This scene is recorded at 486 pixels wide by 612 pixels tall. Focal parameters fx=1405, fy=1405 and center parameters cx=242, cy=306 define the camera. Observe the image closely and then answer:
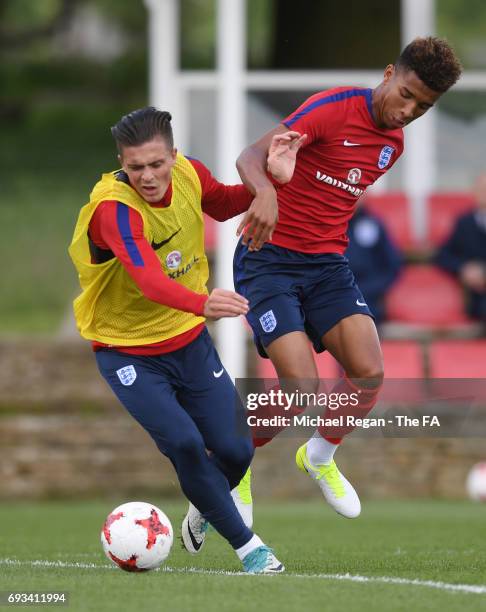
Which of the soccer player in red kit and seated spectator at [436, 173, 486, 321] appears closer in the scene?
the soccer player in red kit

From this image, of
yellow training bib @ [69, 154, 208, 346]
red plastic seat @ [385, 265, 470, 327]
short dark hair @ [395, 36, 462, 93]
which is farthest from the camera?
red plastic seat @ [385, 265, 470, 327]

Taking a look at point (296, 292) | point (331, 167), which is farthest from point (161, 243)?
point (331, 167)

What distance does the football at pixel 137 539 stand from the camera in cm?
698

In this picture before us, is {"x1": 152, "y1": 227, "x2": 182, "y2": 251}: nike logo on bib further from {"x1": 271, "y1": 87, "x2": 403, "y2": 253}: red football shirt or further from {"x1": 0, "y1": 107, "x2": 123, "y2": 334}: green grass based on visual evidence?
{"x1": 0, "y1": 107, "x2": 123, "y2": 334}: green grass

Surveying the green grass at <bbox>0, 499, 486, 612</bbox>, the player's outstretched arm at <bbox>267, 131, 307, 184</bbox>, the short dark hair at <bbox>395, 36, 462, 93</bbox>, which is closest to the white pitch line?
the green grass at <bbox>0, 499, 486, 612</bbox>

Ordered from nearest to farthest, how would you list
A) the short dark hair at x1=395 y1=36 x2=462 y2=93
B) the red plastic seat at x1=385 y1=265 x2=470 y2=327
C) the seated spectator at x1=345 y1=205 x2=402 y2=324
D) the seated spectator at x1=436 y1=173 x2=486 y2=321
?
the short dark hair at x1=395 y1=36 x2=462 y2=93 < the seated spectator at x1=345 y1=205 x2=402 y2=324 < the seated spectator at x1=436 y1=173 x2=486 y2=321 < the red plastic seat at x1=385 y1=265 x2=470 y2=327

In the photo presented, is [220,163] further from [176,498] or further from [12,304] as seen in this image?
[12,304]

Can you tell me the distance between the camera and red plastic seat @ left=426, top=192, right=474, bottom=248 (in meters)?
14.6

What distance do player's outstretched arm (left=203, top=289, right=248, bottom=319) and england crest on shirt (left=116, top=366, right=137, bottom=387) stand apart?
79 centimetres

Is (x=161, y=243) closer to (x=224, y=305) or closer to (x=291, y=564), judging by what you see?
(x=224, y=305)

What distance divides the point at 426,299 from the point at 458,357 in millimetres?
784

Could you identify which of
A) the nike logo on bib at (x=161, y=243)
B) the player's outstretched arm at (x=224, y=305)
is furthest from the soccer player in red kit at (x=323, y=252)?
the player's outstretched arm at (x=224, y=305)

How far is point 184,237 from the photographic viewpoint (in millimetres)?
7125

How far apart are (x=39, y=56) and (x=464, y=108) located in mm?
14665
